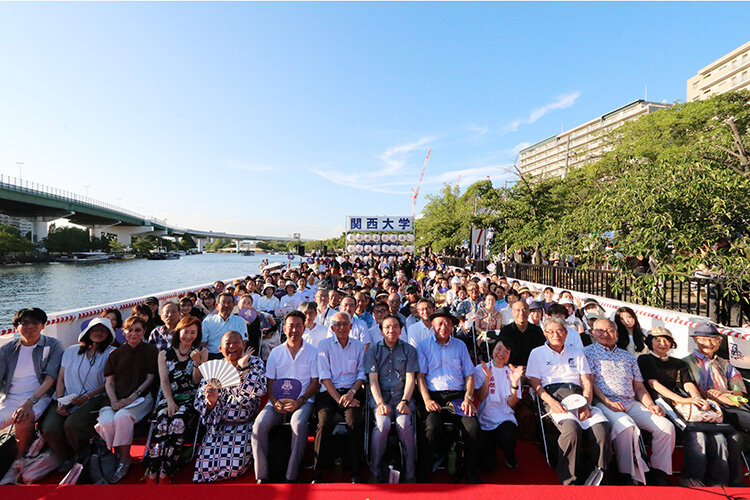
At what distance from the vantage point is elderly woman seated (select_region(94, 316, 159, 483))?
10.7ft

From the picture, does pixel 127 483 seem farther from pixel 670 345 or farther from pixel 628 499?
pixel 670 345

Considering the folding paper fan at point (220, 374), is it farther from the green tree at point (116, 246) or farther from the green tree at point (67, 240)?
the green tree at point (116, 246)

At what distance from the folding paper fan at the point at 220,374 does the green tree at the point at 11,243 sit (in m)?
Result: 64.4

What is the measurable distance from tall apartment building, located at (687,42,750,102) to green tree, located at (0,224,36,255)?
88.7 metres

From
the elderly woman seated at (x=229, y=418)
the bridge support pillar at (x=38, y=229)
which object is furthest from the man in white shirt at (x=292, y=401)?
the bridge support pillar at (x=38, y=229)

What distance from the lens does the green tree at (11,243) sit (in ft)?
159

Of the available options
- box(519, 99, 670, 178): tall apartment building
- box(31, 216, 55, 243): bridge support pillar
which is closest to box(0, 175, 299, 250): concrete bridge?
box(31, 216, 55, 243): bridge support pillar

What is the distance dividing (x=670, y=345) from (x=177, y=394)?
186 inches

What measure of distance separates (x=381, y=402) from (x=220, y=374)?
147 centimetres

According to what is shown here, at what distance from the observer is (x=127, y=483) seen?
3211 millimetres

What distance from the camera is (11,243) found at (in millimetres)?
49656

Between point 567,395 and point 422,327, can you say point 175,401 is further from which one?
point 567,395

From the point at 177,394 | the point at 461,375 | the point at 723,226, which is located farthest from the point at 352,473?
the point at 723,226

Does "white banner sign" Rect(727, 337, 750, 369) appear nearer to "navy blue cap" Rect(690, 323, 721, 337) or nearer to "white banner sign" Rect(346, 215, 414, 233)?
"navy blue cap" Rect(690, 323, 721, 337)
